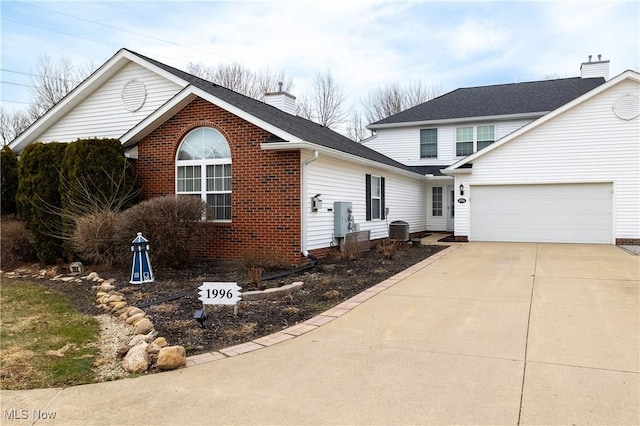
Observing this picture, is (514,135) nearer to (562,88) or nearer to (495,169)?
(495,169)

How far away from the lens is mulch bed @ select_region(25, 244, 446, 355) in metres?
5.42

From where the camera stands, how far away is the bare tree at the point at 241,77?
112ft

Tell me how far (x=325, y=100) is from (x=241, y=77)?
6.88m

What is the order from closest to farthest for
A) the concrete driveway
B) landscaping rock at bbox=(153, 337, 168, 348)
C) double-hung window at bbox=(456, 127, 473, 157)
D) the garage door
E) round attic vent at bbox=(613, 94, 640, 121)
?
the concrete driveway < landscaping rock at bbox=(153, 337, 168, 348) < round attic vent at bbox=(613, 94, 640, 121) < the garage door < double-hung window at bbox=(456, 127, 473, 157)

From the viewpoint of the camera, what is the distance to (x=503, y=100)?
70.6ft

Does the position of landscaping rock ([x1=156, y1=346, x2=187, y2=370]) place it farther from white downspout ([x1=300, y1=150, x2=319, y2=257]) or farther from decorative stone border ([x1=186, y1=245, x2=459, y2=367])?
white downspout ([x1=300, y1=150, x2=319, y2=257])

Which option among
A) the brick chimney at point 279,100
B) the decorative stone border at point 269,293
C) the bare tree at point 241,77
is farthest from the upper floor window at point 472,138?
the bare tree at point 241,77

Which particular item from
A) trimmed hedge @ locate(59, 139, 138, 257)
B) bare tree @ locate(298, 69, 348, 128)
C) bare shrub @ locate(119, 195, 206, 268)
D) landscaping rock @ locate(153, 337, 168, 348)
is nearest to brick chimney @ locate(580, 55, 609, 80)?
bare tree @ locate(298, 69, 348, 128)

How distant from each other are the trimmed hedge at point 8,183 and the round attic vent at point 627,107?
18560mm

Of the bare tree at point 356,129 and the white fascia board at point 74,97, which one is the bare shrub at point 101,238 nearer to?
the white fascia board at point 74,97

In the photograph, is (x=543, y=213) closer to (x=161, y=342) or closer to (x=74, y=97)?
(x=161, y=342)

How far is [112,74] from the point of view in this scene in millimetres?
14383

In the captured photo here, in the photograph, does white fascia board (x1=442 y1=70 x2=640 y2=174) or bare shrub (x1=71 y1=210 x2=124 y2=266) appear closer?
bare shrub (x1=71 y1=210 x2=124 y2=266)

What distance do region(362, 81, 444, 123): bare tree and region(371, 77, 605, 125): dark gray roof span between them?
15254 millimetres
